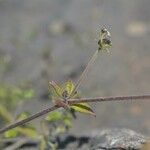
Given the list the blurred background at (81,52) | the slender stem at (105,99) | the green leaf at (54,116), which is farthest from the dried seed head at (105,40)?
the blurred background at (81,52)

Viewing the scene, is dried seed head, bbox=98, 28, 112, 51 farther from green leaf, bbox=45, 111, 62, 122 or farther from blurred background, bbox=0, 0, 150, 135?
blurred background, bbox=0, 0, 150, 135

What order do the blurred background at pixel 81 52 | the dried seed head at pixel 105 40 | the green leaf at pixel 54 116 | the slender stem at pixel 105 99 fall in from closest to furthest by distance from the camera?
the slender stem at pixel 105 99, the dried seed head at pixel 105 40, the green leaf at pixel 54 116, the blurred background at pixel 81 52

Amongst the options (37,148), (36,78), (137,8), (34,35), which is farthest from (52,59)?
(37,148)

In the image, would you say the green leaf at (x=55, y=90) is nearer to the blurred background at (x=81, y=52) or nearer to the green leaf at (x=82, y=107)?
the green leaf at (x=82, y=107)

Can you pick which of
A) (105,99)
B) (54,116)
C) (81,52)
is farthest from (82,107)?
(81,52)

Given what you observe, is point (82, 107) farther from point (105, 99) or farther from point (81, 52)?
point (81, 52)

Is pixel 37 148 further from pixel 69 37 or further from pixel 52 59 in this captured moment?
pixel 69 37

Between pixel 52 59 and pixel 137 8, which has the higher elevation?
pixel 137 8

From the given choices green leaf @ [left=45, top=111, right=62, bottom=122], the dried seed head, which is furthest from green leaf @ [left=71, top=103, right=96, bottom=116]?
green leaf @ [left=45, top=111, right=62, bottom=122]
